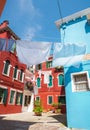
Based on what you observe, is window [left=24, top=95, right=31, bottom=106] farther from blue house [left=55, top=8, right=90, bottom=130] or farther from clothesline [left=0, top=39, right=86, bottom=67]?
clothesline [left=0, top=39, right=86, bottom=67]

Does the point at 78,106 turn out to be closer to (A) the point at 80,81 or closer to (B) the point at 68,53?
(A) the point at 80,81

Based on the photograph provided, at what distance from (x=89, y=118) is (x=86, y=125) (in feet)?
1.32

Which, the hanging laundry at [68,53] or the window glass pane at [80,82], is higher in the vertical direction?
the hanging laundry at [68,53]

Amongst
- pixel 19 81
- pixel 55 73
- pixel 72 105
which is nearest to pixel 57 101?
pixel 55 73

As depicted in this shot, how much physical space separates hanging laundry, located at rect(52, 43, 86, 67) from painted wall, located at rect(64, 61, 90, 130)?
118 cm

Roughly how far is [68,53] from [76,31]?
9.63 feet

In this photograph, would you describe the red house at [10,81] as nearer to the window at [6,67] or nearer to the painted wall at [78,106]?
the window at [6,67]

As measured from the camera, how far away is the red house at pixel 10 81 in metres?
15.9

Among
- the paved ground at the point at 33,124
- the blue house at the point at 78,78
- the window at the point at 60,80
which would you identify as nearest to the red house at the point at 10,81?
the paved ground at the point at 33,124

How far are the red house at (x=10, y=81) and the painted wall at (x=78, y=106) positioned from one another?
389 inches

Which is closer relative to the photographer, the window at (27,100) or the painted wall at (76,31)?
the painted wall at (76,31)

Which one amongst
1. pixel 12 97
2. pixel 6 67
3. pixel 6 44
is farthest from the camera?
pixel 12 97

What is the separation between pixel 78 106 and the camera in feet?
24.8

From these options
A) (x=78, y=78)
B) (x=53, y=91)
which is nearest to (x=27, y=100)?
(x=53, y=91)
